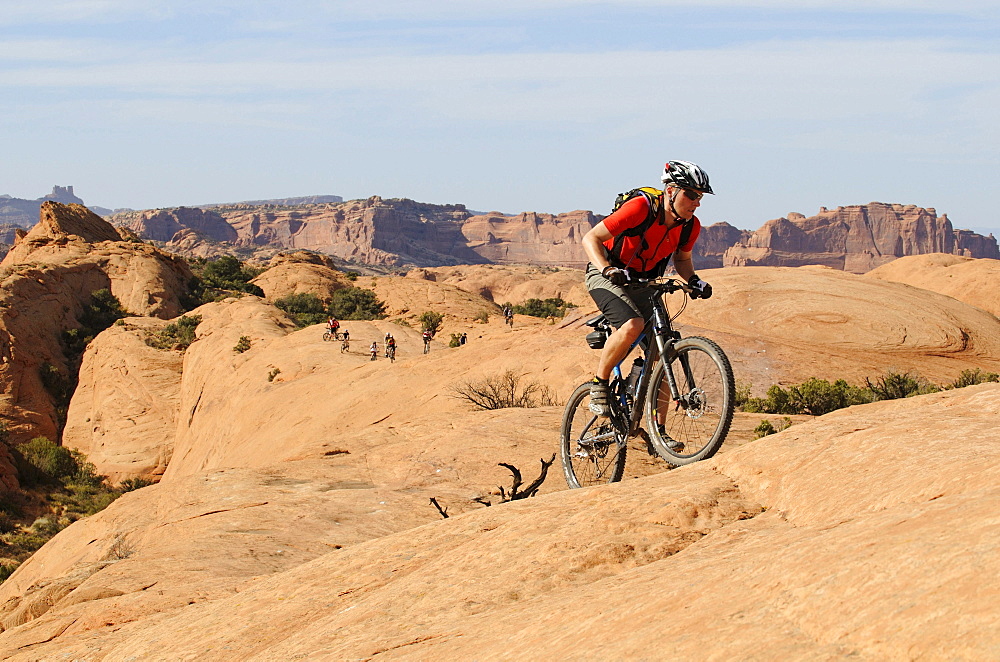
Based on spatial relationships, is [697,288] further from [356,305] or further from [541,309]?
[541,309]

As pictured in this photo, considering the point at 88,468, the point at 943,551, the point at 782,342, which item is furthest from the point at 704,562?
the point at 88,468

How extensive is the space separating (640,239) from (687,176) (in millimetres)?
551

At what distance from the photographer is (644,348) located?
243 inches

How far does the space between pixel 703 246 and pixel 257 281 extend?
15623 cm

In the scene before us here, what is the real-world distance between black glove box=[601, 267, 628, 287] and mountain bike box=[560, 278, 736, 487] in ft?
0.66

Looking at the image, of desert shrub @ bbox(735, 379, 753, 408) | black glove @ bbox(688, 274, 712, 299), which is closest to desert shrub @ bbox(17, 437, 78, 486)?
desert shrub @ bbox(735, 379, 753, 408)

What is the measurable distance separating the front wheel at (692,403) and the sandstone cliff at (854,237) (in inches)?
6702

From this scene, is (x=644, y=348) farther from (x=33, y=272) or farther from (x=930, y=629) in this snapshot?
(x=33, y=272)

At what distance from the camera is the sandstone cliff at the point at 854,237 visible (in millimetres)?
170500

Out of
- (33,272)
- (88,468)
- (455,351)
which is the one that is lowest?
(88,468)

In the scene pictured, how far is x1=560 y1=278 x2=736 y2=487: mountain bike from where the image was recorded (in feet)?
18.2

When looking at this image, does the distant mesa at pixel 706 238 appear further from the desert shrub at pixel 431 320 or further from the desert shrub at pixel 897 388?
the desert shrub at pixel 897 388

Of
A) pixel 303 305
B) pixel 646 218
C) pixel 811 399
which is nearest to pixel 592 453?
pixel 646 218

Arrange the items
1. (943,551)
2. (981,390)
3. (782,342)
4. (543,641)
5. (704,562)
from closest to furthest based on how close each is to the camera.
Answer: (943,551) < (543,641) < (704,562) < (981,390) < (782,342)
